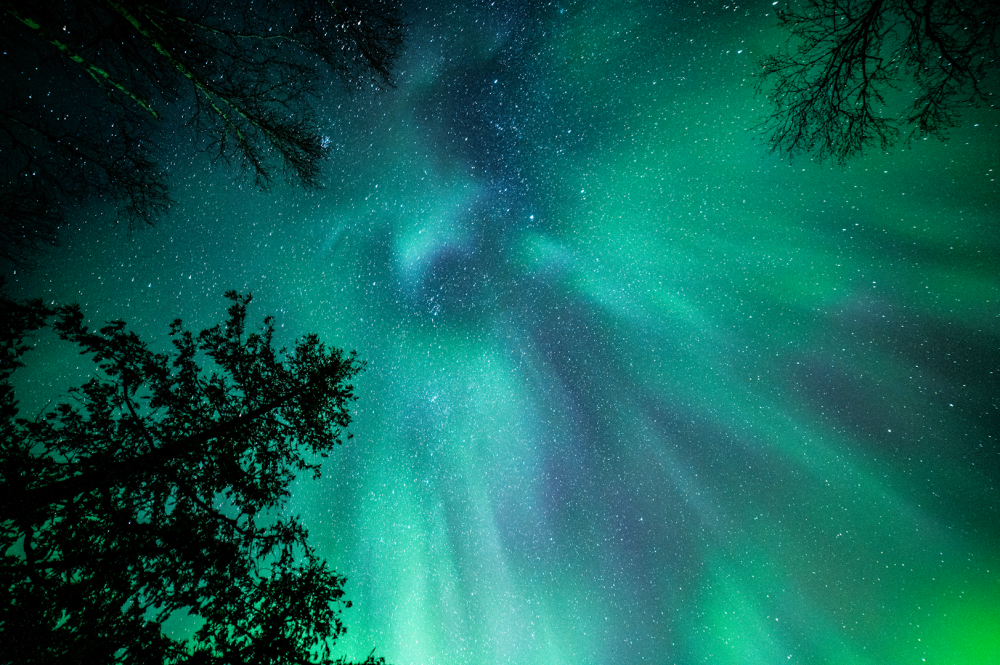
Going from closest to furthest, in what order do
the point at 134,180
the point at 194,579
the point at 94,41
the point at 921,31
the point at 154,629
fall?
the point at 921,31
the point at 94,41
the point at 154,629
the point at 194,579
the point at 134,180

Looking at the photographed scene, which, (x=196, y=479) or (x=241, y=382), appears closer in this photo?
(x=196, y=479)

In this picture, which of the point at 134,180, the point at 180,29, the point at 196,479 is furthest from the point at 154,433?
the point at 180,29

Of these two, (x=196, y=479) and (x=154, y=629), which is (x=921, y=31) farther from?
(x=154, y=629)

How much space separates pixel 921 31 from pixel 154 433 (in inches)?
297

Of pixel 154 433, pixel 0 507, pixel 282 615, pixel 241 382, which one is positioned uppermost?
pixel 241 382

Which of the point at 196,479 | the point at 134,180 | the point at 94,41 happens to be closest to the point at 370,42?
the point at 94,41

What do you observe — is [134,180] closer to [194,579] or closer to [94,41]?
[94,41]

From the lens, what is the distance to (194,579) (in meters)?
3.49

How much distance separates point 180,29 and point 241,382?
333cm

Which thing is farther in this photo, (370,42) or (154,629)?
(370,42)

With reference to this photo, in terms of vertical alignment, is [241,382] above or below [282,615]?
above

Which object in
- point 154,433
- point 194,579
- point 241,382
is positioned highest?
point 241,382

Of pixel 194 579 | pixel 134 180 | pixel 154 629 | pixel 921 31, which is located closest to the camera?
pixel 921 31

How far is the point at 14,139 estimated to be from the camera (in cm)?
340
